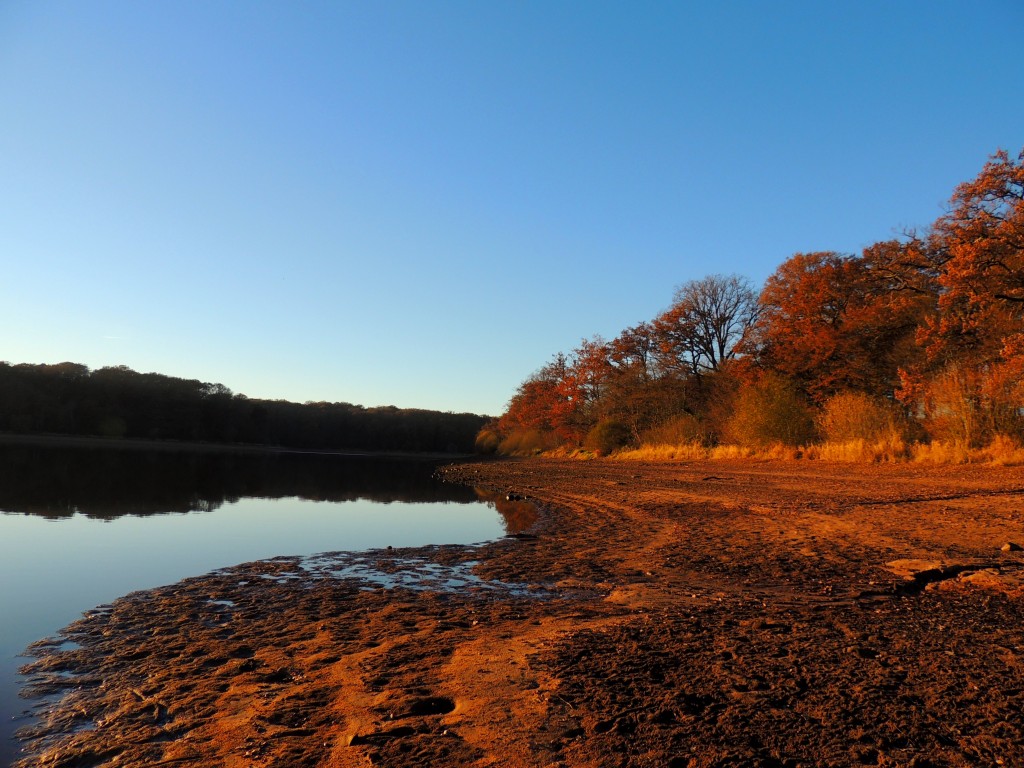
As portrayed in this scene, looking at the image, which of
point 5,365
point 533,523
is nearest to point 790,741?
point 533,523

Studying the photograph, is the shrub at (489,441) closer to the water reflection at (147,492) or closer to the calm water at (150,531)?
the water reflection at (147,492)

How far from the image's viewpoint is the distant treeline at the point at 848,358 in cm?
1750

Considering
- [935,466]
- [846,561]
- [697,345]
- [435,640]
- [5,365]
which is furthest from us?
[5,365]

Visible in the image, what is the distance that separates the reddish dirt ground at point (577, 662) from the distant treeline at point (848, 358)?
1220 cm

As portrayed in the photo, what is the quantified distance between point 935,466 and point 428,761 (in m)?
17.8

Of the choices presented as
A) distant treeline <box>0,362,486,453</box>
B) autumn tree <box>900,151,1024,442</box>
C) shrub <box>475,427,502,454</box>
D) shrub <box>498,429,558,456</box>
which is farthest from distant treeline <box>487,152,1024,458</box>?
distant treeline <box>0,362,486,453</box>

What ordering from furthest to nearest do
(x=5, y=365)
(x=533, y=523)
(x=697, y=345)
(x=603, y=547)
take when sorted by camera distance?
(x=5, y=365), (x=697, y=345), (x=533, y=523), (x=603, y=547)

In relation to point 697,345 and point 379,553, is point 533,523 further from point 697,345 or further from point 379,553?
point 697,345

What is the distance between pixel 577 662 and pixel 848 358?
26.6 metres

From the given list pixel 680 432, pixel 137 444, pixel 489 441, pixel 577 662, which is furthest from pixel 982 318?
pixel 137 444

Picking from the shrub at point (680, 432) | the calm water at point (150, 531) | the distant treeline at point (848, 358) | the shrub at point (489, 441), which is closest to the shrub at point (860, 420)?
the distant treeline at point (848, 358)

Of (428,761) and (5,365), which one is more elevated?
(5,365)

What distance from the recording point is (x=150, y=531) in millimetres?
11172

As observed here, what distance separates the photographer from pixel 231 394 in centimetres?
8900
